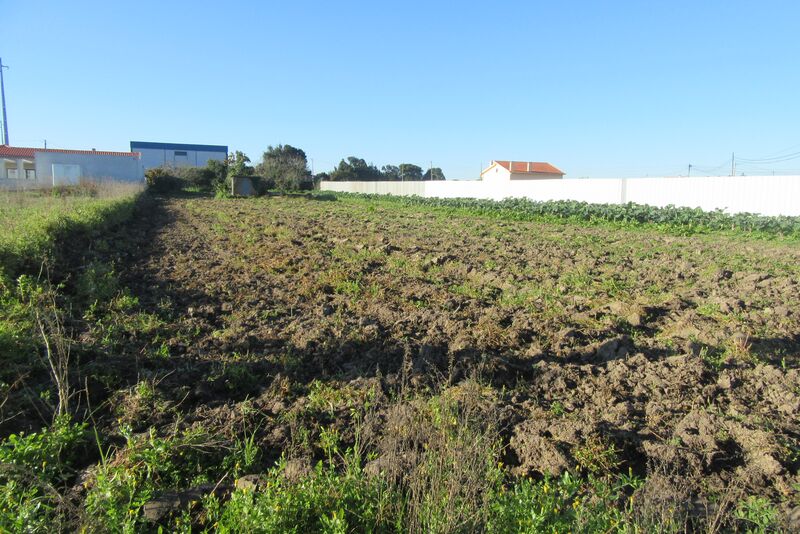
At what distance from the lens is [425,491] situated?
2.49 metres

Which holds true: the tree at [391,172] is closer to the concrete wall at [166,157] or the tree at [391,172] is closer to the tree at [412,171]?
the tree at [412,171]

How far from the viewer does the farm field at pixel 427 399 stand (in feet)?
8.55

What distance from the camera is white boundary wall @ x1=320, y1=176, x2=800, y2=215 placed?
696 inches

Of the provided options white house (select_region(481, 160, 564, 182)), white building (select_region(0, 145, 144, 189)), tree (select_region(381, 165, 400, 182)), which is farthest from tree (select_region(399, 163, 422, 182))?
white building (select_region(0, 145, 144, 189))

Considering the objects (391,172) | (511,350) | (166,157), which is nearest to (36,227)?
(511,350)

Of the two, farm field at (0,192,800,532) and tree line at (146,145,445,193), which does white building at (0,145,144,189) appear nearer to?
tree line at (146,145,445,193)

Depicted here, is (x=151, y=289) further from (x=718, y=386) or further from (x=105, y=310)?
(x=718, y=386)

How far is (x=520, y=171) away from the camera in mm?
64312

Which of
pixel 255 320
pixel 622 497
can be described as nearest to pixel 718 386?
pixel 622 497

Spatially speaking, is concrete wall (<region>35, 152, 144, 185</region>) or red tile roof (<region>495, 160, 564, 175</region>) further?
red tile roof (<region>495, 160, 564, 175</region>)

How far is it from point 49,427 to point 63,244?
7.83 m

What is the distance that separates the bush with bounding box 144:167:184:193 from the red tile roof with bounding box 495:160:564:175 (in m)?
39.4

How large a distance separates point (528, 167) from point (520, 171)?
5.51 feet

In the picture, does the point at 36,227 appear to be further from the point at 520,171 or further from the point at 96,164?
the point at 520,171
